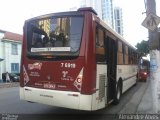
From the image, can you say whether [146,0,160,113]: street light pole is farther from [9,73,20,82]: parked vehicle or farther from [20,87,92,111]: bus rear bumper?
[9,73,20,82]: parked vehicle

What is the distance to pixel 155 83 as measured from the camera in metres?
9.47

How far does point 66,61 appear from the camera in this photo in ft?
27.7

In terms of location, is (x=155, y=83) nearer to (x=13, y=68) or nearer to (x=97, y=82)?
(x=97, y=82)

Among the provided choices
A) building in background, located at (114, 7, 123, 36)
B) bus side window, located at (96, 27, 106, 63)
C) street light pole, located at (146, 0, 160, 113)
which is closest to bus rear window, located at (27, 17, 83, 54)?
bus side window, located at (96, 27, 106, 63)

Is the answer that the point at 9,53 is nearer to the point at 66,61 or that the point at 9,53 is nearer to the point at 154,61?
the point at 154,61

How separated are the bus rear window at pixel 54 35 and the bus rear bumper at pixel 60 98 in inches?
44.9

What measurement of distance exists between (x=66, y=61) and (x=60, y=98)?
1013 millimetres

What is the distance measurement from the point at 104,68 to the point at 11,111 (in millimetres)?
3649

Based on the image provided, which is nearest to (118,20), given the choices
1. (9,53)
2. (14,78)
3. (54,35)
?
(9,53)

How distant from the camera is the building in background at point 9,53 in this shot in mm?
41938

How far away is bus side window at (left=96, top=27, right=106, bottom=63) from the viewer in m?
8.82

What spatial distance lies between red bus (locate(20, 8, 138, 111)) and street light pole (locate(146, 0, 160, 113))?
4.82ft

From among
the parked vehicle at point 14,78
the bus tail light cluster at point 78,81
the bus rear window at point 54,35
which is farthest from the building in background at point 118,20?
the bus tail light cluster at point 78,81

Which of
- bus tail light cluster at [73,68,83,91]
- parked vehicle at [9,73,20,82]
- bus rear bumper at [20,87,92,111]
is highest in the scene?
bus tail light cluster at [73,68,83,91]
